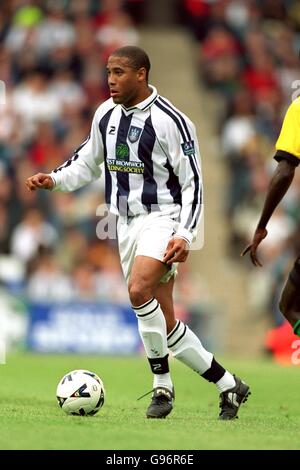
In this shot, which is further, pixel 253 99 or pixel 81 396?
pixel 253 99

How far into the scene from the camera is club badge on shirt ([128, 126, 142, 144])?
8.29 metres

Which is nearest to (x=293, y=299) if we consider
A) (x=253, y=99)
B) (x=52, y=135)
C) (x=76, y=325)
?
(x=76, y=325)

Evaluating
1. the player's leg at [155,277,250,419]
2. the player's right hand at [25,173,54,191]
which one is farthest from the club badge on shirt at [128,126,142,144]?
the player's leg at [155,277,250,419]

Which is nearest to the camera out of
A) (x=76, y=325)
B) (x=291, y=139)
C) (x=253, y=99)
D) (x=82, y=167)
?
(x=291, y=139)

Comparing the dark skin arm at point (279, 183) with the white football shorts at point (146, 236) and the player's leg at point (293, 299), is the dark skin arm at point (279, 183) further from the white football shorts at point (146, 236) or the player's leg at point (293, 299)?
the white football shorts at point (146, 236)

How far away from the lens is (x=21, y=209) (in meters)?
18.4

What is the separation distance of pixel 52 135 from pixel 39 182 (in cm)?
1119

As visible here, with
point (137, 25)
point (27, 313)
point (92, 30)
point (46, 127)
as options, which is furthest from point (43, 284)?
point (137, 25)

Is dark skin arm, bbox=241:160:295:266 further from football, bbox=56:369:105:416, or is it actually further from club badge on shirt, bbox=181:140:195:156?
football, bbox=56:369:105:416

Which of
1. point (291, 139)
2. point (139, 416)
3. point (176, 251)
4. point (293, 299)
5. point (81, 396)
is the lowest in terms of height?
point (139, 416)

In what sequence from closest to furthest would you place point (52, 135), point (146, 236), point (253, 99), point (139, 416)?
point (146, 236), point (139, 416), point (52, 135), point (253, 99)

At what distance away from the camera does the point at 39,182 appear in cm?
842

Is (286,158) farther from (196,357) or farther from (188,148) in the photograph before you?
(196,357)

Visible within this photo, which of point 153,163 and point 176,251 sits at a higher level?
point 153,163
